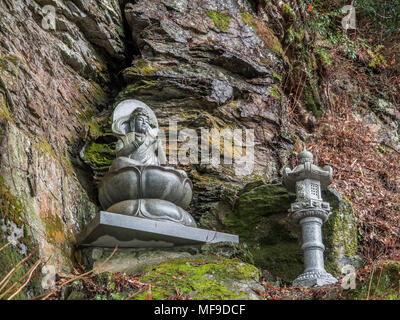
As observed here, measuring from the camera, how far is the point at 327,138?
10102 mm

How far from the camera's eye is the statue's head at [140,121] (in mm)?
6461

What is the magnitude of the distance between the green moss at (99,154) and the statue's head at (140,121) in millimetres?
959

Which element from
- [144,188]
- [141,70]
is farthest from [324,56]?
[144,188]

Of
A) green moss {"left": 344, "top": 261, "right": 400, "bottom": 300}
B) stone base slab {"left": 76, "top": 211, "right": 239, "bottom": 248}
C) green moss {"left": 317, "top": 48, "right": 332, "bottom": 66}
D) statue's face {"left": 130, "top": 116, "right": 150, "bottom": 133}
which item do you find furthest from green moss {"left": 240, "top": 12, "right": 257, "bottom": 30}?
green moss {"left": 344, "top": 261, "right": 400, "bottom": 300}

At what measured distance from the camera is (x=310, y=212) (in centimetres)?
569

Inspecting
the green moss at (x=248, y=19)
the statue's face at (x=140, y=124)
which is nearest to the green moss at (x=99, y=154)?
the statue's face at (x=140, y=124)

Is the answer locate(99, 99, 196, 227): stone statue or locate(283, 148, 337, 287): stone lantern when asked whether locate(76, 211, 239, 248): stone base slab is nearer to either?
locate(99, 99, 196, 227): stone statue

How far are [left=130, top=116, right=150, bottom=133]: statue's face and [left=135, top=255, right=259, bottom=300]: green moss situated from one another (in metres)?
1.92

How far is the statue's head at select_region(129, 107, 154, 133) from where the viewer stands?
6461 millimetres

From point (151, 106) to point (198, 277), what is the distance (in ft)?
13.3

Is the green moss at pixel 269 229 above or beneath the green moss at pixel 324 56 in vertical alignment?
beneath

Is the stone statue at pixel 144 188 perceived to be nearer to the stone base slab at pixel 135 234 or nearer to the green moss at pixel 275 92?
the stone base slab at pixel 135 234
